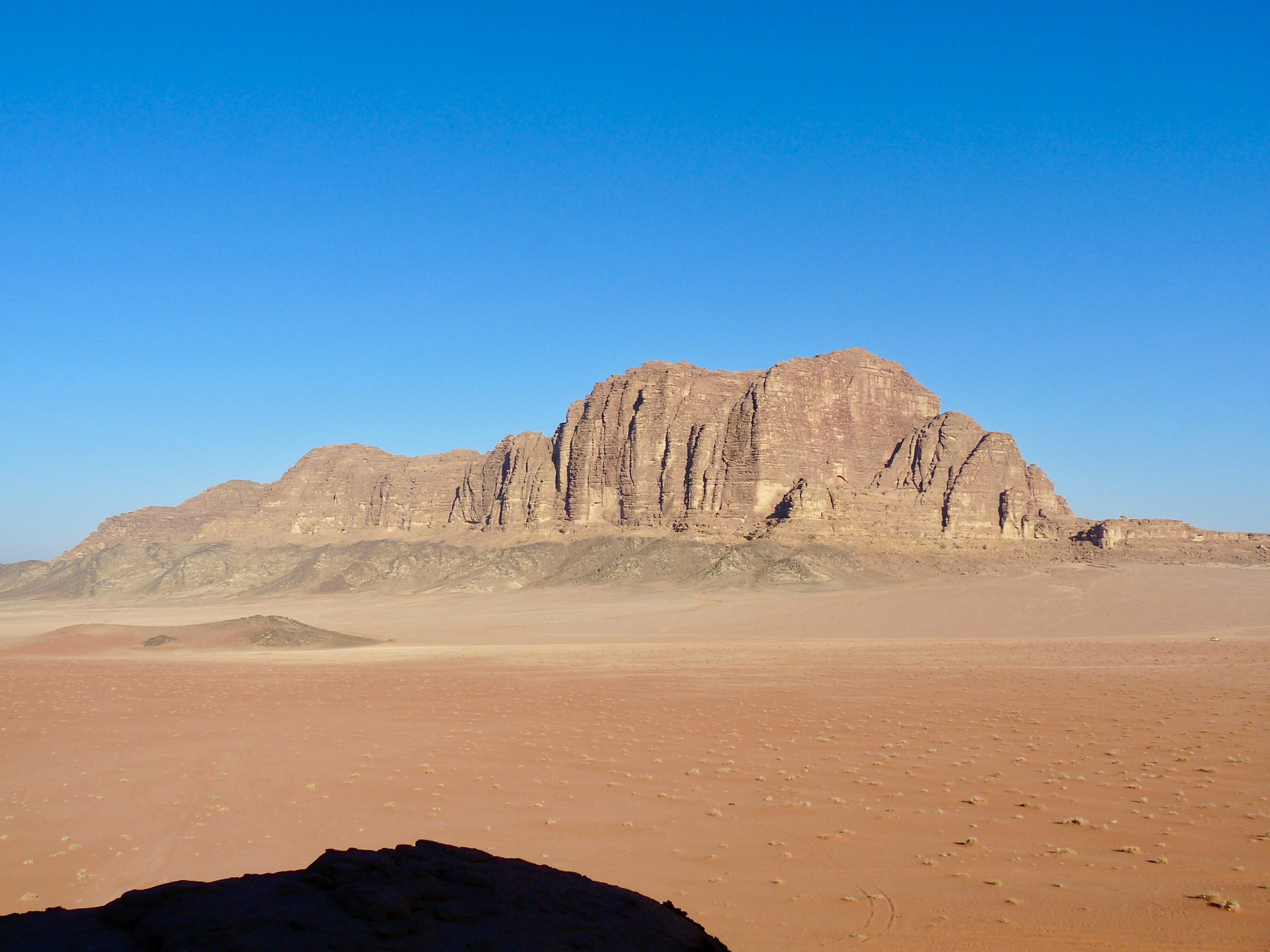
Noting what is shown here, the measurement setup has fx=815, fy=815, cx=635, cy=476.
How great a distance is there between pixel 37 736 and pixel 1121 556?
8342 cm

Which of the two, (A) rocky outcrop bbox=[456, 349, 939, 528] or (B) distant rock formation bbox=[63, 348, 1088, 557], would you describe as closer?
(B) distant rock formation bbox=[63, 348, 1088, 557]

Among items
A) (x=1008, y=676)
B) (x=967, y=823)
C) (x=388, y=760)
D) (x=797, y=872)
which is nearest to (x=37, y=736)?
(x=388, y=760)

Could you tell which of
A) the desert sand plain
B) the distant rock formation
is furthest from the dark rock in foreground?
the distant rock formation

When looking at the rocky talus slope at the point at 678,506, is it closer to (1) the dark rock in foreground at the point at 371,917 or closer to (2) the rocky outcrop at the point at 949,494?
(2) the rocky outcrop at the point at 949,494

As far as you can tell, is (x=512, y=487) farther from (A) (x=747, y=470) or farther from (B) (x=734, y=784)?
(B) (x=734, y=784)

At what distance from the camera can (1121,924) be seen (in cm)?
693

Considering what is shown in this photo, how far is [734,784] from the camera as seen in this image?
1202 cm

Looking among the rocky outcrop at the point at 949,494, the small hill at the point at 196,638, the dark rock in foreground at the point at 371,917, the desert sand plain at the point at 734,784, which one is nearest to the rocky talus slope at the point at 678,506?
the rocky outcrop at the point at 949,494

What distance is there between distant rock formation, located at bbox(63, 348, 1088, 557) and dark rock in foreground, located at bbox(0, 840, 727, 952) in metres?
78.5

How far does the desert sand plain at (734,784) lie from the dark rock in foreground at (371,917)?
270 cm

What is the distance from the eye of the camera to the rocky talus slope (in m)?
83.9

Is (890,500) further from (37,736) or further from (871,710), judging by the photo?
(37,736)

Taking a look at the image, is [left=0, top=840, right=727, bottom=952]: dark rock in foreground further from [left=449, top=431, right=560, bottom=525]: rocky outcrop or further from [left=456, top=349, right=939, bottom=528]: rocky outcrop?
[left=449, top=431, right=560, bottom=525]: rocky outcrop

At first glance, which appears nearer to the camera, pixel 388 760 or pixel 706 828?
pixel 706 828
